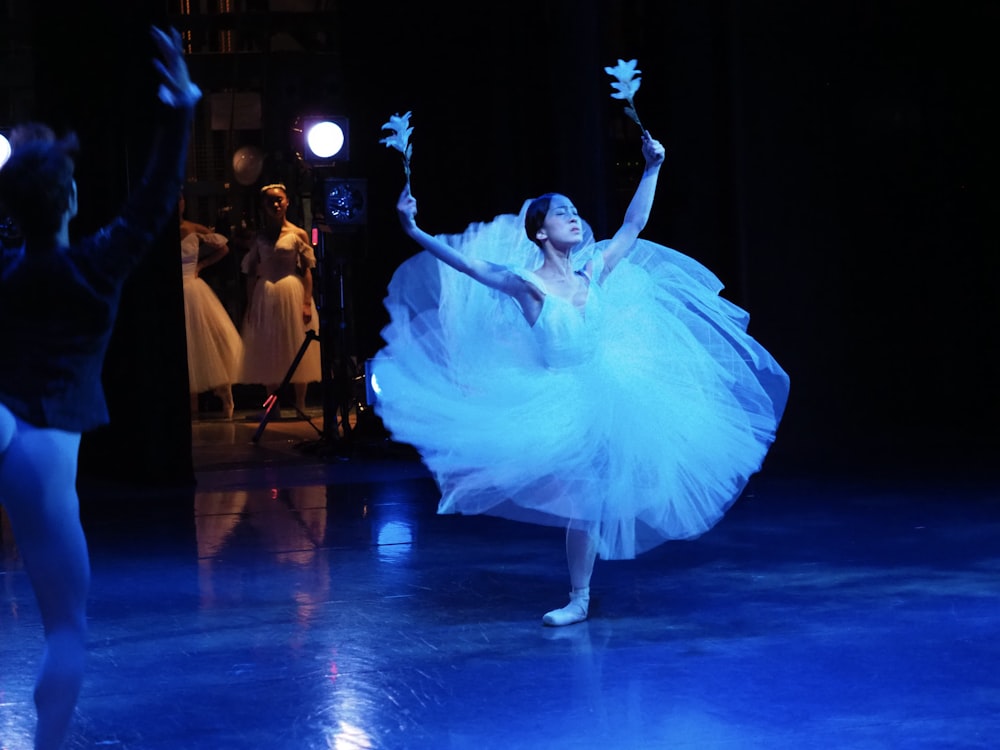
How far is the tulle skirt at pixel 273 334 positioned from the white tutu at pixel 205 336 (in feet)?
0.87

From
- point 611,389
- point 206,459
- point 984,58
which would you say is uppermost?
point 984,58

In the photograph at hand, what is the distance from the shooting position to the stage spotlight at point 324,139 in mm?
8461

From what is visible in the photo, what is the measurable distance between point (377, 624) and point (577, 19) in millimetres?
4665

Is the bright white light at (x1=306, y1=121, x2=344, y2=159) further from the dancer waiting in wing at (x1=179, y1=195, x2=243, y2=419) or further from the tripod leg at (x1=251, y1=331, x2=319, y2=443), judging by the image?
the dancer waiting in wing at (x1=179, y1=195, x2=243, y2=419)

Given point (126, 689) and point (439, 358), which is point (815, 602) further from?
point (126, 689)

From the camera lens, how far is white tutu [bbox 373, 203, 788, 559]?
4.40 m

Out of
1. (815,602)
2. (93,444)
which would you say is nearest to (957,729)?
(815,602)

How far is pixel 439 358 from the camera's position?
489 cm

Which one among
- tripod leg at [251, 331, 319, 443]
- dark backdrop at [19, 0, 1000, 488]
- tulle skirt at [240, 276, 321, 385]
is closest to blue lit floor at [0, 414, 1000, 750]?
dark backdrop at [19, 0, 1000, 488]

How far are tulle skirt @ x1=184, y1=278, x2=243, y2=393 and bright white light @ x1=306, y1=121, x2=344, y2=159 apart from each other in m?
2.75

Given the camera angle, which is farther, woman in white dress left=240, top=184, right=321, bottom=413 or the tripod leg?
woman in white dress left=240, top=184, right=321, bottom=413

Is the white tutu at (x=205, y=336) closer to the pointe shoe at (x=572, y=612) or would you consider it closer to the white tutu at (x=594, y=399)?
the white tutu at (x=594, y=399)

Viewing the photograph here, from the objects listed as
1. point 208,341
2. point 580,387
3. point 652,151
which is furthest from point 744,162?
point 208,341

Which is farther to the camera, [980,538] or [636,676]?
[980,538]
